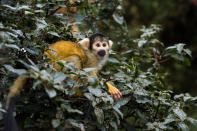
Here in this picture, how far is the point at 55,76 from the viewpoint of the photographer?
2.34 m

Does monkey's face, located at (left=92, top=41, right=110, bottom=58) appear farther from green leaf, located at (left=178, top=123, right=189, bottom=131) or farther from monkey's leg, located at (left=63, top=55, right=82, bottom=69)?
green leaf, located at (left=178, top=123, right=189, bottom=131)

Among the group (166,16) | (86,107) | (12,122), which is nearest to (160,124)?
(86,107)

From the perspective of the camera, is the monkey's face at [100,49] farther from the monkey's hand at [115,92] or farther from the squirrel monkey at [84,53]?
the monkey's hand at [115,92]

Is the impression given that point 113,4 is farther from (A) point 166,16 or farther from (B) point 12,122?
(A) point 166,16

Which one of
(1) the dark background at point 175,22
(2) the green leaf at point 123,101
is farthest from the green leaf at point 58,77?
(1) the dark background at point 175,22

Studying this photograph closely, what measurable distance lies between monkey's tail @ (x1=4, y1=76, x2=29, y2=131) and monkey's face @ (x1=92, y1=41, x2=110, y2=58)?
1457 millimetres

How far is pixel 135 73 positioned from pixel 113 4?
1.76 meters

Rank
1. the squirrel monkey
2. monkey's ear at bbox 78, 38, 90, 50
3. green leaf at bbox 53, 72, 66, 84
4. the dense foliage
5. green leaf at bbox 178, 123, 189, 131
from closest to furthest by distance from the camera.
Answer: green leaf at bbox 53, 72, 66, 84, the dense foliage, green leaf at bbox 178, 123, 189, 131, the squirrel monkey, monkey's ear at bbox 78, 38, 90, 50

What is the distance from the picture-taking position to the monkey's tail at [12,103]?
2322 mm

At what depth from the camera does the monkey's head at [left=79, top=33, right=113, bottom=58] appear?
3754mm

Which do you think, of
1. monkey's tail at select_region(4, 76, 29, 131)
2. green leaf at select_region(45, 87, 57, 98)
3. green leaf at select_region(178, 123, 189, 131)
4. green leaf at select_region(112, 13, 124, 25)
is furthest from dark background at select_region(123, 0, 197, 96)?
green leaf at select_region(45, 87, 57, 98)

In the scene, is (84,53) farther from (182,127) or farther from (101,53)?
(182,127)

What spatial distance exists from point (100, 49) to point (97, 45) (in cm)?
9

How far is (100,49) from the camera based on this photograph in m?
3.82
